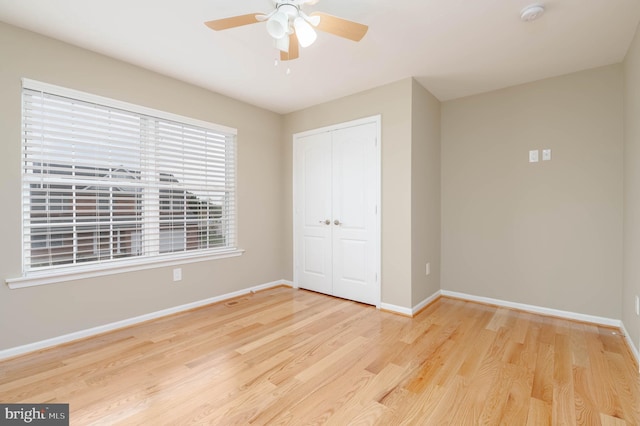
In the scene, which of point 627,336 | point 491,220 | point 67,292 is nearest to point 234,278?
point 67,292

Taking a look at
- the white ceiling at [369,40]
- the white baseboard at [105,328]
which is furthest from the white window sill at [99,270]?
the white ceiling at [369,40]

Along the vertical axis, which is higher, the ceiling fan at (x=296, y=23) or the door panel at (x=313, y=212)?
the ceiling fan at (x=296, y=23)

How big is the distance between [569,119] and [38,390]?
4.97 m

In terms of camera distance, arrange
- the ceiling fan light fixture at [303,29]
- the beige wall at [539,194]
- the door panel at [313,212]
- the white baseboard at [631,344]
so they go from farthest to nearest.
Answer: the door panel at [313,212] → the beige wall at [539,194] → the white baseboard at [631,344] → the ceiling fan light fixture at [303,29]

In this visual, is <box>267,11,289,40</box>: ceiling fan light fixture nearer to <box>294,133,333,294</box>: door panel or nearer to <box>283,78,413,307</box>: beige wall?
<box>283,78,413,307</box>: beige wall

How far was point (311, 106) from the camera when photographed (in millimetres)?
4094

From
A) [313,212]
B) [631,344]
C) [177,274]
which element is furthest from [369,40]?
[631,344]

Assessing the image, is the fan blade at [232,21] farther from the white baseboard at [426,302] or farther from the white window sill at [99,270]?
the white baseboard at [426,302]

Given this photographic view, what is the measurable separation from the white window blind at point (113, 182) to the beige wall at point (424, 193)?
90.9 inches

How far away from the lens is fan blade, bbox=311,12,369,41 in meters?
1.77

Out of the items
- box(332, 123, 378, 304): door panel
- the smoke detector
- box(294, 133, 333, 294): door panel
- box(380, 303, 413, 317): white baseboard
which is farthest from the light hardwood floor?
the smoke detector

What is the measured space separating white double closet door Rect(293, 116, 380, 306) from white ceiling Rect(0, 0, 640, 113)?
708 millimetres

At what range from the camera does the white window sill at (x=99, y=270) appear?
233cm

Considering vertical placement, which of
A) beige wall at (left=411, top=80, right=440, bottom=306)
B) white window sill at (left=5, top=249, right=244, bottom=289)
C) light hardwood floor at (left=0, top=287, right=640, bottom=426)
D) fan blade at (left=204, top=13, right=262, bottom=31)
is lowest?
light hardwood floor at (left=0, top=287, right=640, bottom=426)
